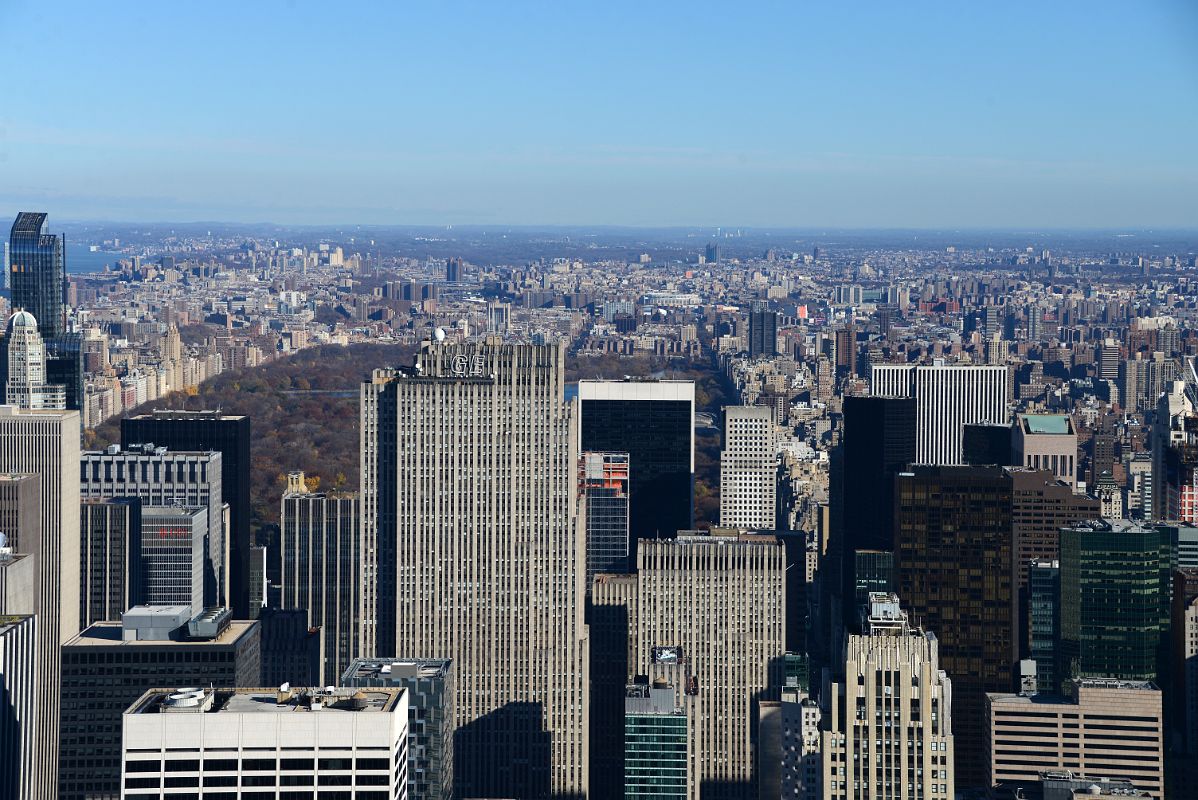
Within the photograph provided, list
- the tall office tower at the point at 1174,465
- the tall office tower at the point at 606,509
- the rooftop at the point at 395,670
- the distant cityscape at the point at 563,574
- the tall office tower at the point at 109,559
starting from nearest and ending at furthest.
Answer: the distant cityscape at the point at 563,574 → the rooftop at the point at 395,670 → the tall office tower at the point at 109,559 → the tall office tower at the point at 606,509 → the tall office tower at the point at 1174,465

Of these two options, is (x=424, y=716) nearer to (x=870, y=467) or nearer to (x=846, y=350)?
(x=870, y=467)

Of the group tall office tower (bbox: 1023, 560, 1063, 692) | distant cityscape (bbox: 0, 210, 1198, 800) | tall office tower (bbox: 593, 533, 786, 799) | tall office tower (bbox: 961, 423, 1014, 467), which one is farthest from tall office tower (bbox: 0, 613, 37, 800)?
tall office tower (bbox: 961, 423, 1014, 467)

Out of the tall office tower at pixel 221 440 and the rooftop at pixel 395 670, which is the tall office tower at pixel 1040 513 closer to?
the rooftop at pixel 395 670

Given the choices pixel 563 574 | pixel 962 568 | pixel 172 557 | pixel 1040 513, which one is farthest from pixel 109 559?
pixel 1040 513

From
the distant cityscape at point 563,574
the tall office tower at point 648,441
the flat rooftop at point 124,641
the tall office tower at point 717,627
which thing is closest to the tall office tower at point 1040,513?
the distant cityscape at point 563,574

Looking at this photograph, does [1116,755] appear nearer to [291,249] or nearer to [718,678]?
[718,678]

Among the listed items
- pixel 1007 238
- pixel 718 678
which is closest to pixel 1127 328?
pixel 1007 238
